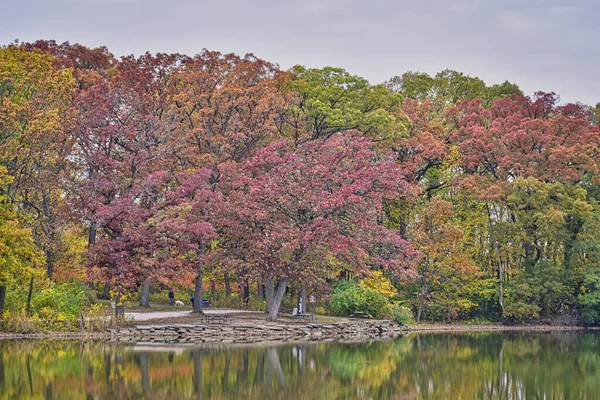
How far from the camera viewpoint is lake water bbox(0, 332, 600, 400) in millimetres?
17789

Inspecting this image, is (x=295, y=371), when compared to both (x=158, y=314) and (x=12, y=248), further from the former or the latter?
(x=158, y=314)

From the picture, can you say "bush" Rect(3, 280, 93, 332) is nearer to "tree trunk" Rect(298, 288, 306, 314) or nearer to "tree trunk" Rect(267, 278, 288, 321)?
"tree trunk" Rect(267, 278, 288, 321)

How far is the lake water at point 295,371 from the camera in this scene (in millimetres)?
17789

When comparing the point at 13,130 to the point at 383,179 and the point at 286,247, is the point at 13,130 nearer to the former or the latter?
the point at 286,247

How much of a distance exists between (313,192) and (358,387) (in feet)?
50.0

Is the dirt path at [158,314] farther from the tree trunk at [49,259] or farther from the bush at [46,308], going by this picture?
the tree trunk at [49,259]

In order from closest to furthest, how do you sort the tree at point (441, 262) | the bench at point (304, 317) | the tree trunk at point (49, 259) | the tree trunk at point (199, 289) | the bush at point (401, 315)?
the tree trunk at point (49, 259), the bench at point (304, 317), the tree trunk at point (199, 289), the bush at point (401, 315), the tree at point (441, 262)

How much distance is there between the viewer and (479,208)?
45344 millimetres

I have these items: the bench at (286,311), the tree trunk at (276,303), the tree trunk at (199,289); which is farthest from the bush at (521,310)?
the tree trunk at (199,289)

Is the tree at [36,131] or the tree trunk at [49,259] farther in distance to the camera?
the tree trunk at [49,259]

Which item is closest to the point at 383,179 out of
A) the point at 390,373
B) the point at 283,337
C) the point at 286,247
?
the point at 286,247

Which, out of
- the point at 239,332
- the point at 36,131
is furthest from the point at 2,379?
the point at 36,131

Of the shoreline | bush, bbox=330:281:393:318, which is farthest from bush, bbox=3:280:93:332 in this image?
bush, bbox=330:281:393:318

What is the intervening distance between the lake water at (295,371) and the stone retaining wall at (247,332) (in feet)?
5.23
